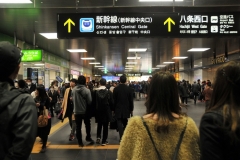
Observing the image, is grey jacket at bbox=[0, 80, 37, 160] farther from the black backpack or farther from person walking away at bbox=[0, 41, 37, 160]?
the black backpack

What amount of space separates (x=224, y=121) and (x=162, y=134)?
0.45 meters

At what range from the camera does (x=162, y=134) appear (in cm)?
163

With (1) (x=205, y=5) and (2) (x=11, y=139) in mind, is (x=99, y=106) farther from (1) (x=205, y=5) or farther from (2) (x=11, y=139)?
(2) (x=11, y=139)

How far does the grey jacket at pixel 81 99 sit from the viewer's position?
20.6 ft

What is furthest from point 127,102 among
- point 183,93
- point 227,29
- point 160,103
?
point 183,93

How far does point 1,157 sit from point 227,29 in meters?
6.24

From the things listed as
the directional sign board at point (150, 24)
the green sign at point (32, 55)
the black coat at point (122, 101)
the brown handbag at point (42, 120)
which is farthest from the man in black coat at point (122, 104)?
the green sign at point (32, 55)

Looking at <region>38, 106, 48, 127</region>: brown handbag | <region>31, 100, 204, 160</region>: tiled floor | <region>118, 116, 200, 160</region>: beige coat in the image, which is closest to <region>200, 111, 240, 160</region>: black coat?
<region>118, 116, 200, 160</region>: beige coat

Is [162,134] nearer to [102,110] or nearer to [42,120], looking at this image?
[42,120]

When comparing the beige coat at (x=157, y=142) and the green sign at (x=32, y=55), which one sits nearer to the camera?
the beige coat at (x=157, y=142)

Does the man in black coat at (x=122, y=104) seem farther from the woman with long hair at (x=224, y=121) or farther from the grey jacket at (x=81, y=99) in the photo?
the woman with long hair at (x=224, y=121)

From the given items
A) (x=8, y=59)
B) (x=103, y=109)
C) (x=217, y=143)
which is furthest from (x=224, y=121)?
(x=103, y=109)

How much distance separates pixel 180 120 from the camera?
5.52 ft

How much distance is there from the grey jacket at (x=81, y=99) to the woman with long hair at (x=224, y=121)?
201 inches
